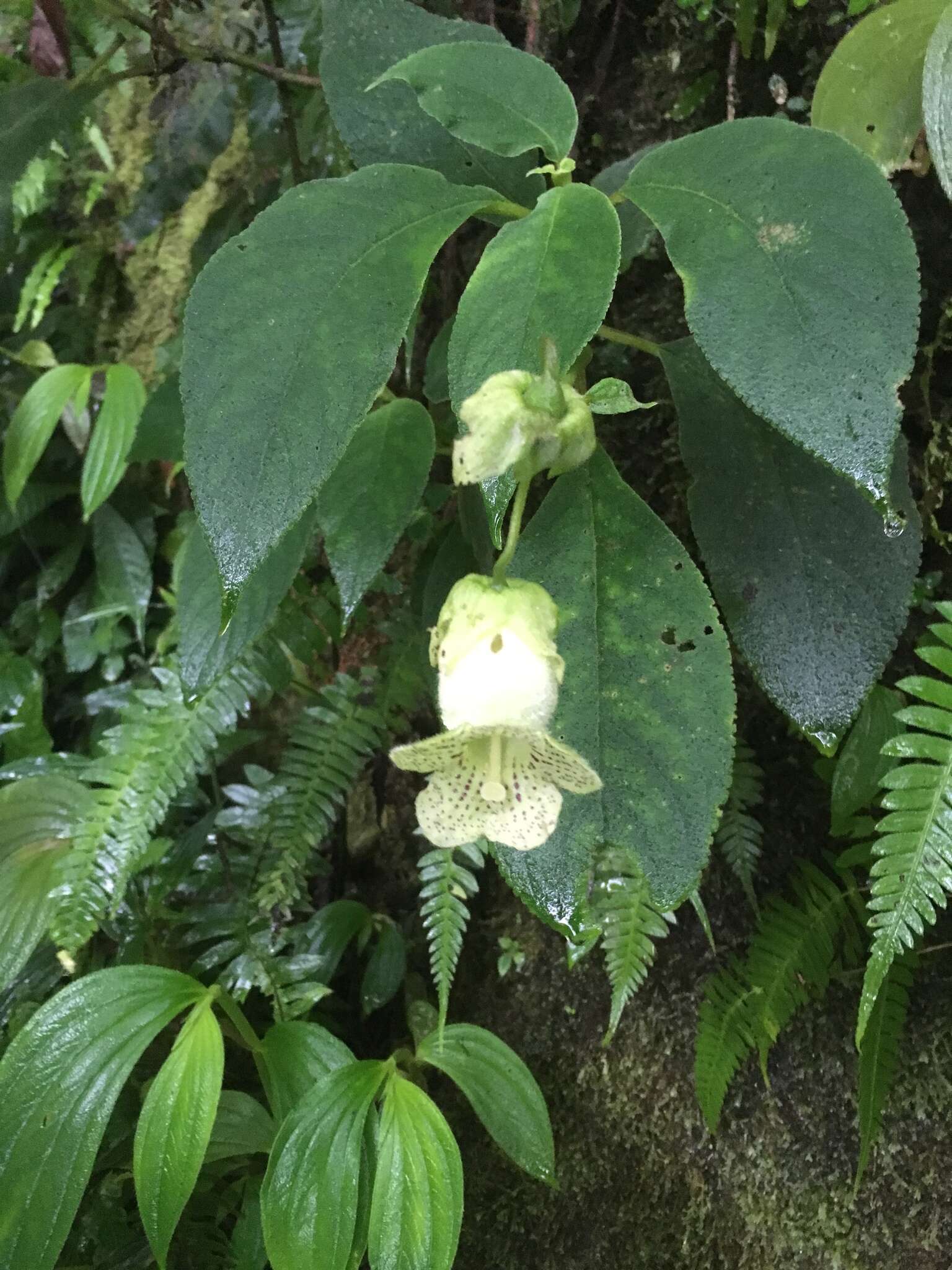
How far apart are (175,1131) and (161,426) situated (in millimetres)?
720

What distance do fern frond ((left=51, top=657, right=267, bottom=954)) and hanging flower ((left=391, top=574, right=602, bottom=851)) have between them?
0.51m

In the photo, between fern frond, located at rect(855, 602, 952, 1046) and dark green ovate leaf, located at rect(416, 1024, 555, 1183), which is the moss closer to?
dark green ovate leaf, located at rect(416, 1024, 555, 1183)

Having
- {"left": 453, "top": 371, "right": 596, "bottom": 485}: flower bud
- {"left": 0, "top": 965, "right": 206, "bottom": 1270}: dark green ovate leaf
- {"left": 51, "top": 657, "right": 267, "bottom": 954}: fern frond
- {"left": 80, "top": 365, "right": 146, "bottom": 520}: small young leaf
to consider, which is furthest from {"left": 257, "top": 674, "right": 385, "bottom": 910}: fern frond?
{"left": 453, "top": 371, "right": 596, "bottom": 485}: flower bud

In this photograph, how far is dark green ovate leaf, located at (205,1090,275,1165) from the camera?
0.88m

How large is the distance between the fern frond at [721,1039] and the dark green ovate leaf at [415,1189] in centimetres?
25

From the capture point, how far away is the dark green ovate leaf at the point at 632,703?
0.53 metres

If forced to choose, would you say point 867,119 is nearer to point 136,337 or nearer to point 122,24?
point 122,24

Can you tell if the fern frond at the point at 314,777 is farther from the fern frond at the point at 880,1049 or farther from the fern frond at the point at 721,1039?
the fern frond at the point at 880,1049

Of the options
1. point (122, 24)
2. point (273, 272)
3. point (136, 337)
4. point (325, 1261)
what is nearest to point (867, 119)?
point (273, 272)

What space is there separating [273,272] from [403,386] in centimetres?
51

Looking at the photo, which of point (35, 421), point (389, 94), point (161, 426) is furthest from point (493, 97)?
point (35, 421)

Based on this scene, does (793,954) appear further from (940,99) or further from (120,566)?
(120,566)

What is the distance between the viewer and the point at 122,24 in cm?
104

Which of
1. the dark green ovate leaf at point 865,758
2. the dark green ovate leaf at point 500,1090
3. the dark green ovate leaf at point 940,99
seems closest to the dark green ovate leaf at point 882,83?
the dark green ovate leaf at point 940,99
